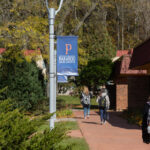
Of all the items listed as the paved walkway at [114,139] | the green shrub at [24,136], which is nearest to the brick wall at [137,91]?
the paved walkway at [114,139]

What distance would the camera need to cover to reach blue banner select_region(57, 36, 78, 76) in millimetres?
12656

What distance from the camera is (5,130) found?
15.3ft

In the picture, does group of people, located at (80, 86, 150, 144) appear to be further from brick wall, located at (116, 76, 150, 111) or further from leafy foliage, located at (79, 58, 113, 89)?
leafy foliage, located at (79, 58, 113, 89)

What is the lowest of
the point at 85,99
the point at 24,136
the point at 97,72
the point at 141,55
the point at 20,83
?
the point at 85,99

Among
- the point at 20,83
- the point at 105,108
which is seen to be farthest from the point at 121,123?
the point at 20,83

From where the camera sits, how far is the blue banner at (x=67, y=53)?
1266 centimetres

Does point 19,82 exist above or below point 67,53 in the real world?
below

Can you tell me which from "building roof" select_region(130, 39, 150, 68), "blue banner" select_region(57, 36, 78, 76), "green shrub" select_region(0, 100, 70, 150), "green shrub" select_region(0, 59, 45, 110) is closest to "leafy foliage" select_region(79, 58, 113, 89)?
"green shrub" select_region(0, 59, 45, 110)

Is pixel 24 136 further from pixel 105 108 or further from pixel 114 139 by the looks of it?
pixel 105 108

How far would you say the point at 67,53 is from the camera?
12.8 metres

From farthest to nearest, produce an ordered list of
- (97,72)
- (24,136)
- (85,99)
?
(97,72) → (85,99) → (24,136)

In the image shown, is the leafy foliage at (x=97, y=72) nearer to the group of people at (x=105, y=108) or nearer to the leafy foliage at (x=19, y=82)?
the leafy foliage at (x=19, y=82)

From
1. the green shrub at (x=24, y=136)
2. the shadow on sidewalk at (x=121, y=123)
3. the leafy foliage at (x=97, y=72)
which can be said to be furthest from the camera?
the leafy foliage at (x=97, y=72)

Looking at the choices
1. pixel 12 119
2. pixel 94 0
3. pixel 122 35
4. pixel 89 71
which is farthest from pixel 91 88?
pixel 122 35
